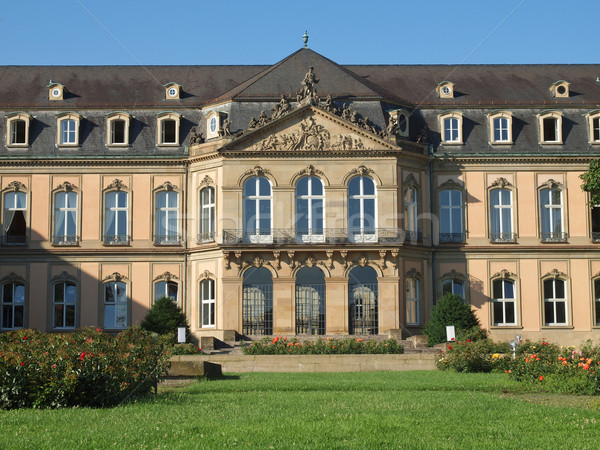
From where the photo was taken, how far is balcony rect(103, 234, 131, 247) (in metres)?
52.7

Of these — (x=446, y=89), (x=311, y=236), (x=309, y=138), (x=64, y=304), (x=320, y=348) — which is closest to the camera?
(x=320, y=348)

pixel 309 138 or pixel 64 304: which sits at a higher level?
pixel 309 138

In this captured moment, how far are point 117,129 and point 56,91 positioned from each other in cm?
430

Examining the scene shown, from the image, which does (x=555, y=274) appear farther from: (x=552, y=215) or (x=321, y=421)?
(x=321, y=421)

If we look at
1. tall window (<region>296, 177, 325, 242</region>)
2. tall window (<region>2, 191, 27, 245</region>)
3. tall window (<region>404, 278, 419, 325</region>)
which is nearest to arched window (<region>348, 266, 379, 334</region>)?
tall window (<region>404, 278, 419, 325</region>)

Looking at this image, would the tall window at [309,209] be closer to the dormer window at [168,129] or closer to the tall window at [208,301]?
the tall window at [208,301]

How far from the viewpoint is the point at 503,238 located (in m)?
52.8

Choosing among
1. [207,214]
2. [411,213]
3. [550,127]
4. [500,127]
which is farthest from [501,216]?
[207,214]

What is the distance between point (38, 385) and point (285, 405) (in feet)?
16.9

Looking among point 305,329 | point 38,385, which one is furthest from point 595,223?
point 38,385

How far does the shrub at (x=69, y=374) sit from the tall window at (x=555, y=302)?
109 feet

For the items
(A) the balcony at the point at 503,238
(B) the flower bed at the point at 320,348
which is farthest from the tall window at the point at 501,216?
(B) the flower bed at the point at 320,348

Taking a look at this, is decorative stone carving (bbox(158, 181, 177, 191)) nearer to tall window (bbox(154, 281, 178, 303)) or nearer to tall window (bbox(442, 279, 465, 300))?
tall window (bbox(154, 281, 178, 303))

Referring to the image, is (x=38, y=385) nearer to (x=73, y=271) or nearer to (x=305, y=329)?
(x=305, y=329)
